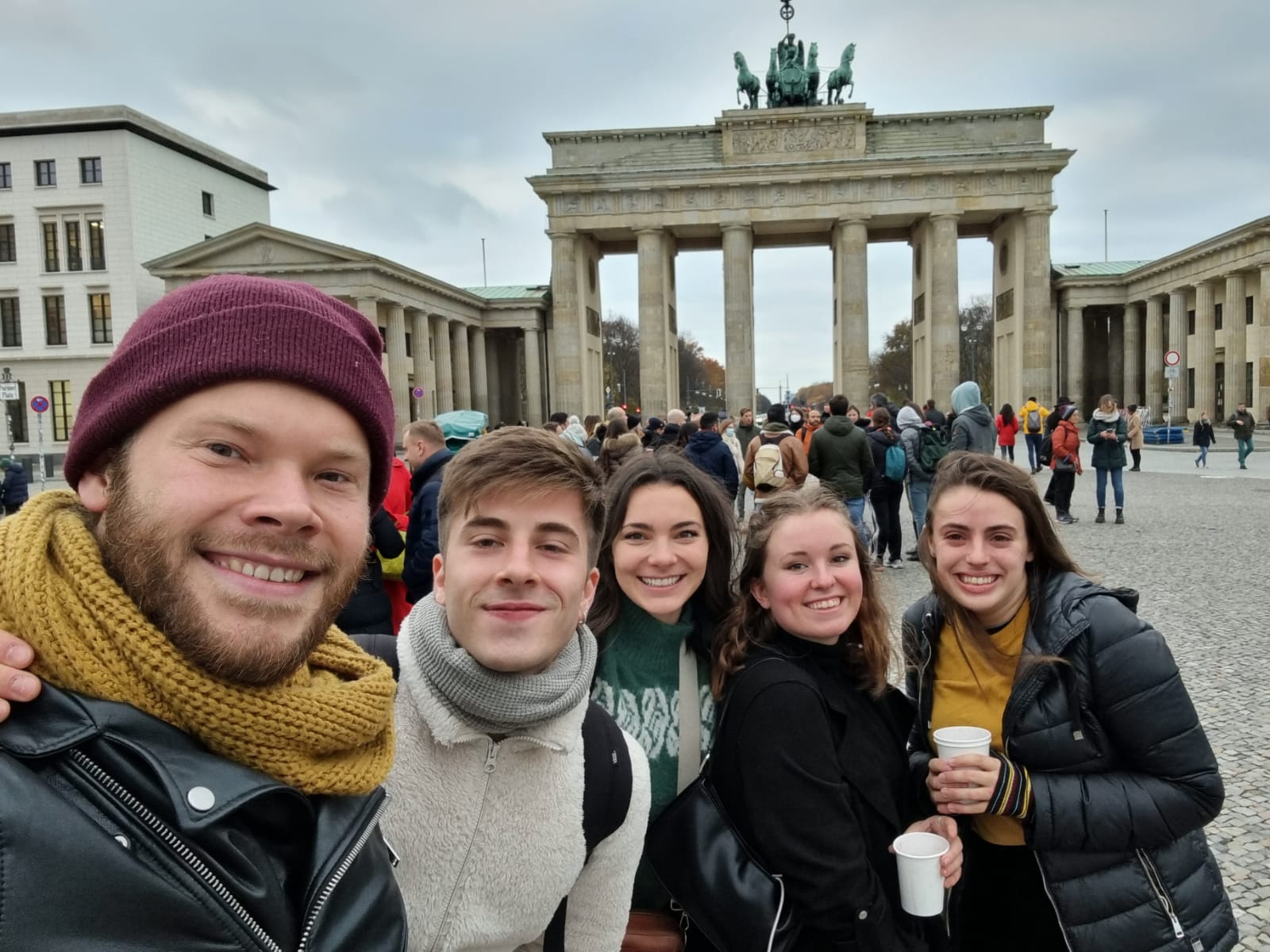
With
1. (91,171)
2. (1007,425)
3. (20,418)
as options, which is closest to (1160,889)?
(1007,425)

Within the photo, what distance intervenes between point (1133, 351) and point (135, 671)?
53550mm

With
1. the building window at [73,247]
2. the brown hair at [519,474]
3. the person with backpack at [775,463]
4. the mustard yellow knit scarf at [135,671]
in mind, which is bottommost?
the person with backpack at [775,463]

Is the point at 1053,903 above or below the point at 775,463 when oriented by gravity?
below

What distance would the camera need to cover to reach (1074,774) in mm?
2297

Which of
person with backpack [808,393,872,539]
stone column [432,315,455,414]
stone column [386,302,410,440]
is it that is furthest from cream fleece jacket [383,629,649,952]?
stone column [432,315,455,414]

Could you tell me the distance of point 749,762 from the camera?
2.06 m

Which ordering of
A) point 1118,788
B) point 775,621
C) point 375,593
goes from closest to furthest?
point 1118,788 < point 775,621 < point 375,593

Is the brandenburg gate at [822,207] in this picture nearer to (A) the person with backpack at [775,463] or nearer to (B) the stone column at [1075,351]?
(B) the stone column at [1075,351]

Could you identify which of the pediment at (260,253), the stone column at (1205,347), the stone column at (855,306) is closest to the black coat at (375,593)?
the pediment at (260,253)

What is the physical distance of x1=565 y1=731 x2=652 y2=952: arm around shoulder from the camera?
1836 millimetres

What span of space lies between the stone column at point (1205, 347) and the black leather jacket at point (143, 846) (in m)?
47.1

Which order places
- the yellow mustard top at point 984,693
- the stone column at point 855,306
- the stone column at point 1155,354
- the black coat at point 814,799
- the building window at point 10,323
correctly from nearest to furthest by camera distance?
the black coat at point 814,799 < the yellow mustard top at point 984,693 < the stone column at point 855,306 < the building window at point 10,323 < the stone column at point 1155,354

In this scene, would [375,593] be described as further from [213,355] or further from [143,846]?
[143,846]

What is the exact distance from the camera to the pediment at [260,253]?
36688 mm
